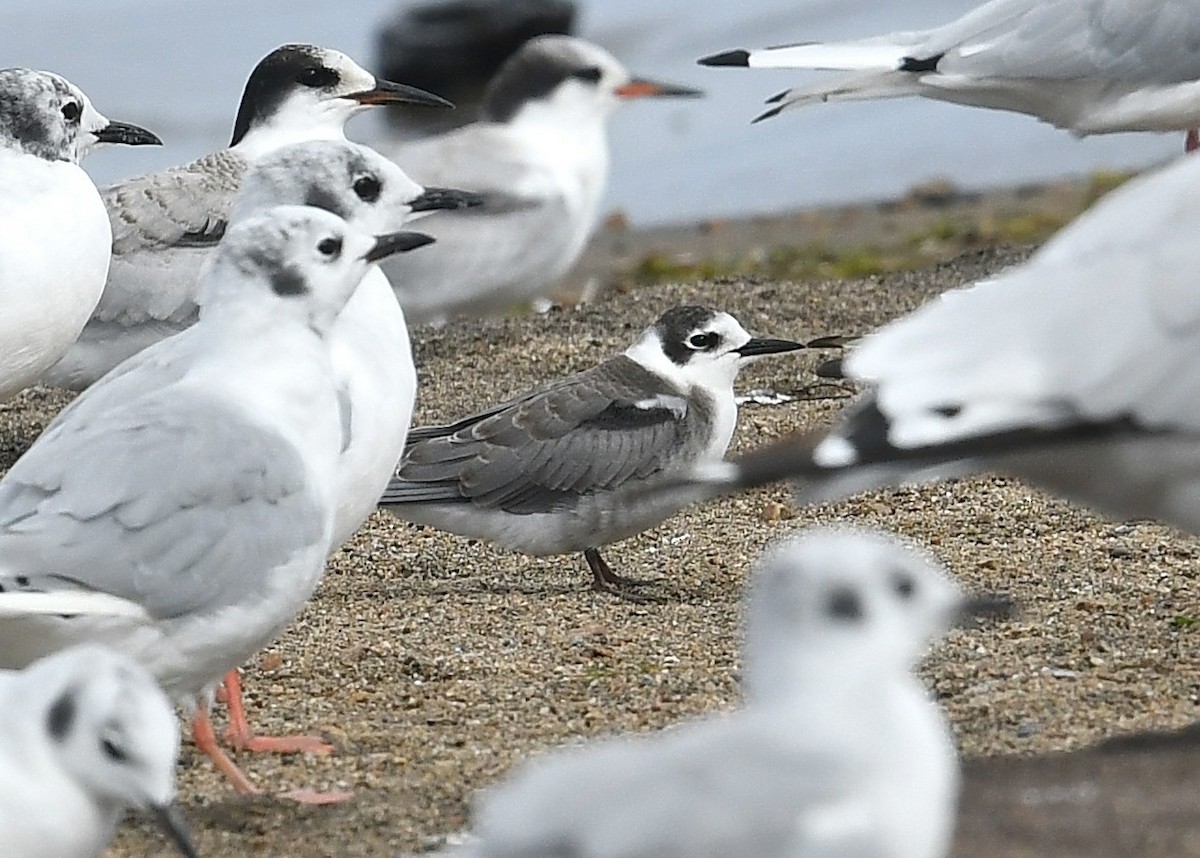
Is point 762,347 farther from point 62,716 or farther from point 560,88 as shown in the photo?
point 62,716

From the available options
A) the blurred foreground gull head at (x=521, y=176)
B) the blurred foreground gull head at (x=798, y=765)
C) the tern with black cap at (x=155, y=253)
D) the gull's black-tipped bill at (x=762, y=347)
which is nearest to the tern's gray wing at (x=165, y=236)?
the tern with black cap at (x=155, y=253)

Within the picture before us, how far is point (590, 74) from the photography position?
32.2 feet

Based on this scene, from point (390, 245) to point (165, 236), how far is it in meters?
3.39

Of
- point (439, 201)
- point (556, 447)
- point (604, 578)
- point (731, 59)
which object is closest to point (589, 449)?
point (556, 447)

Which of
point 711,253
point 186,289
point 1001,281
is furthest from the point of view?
point 711,253

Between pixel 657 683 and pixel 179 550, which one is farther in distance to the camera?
pixel 657 683

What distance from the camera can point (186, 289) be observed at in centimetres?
809

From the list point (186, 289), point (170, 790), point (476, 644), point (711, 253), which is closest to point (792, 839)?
point (170, 790)

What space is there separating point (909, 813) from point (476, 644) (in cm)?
270

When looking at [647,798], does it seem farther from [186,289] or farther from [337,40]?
[337,40]

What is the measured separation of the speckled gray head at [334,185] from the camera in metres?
5.91

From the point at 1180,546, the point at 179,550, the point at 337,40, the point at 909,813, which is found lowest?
the point at 337,40

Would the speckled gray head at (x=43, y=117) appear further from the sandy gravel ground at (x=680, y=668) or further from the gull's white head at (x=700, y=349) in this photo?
the gull's white head at (x=700, y=349)

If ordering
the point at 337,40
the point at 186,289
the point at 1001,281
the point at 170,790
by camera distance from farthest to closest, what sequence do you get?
the point at 337,40 < the point at 186,289 < the point at 1001,281 < the point at 170,790
